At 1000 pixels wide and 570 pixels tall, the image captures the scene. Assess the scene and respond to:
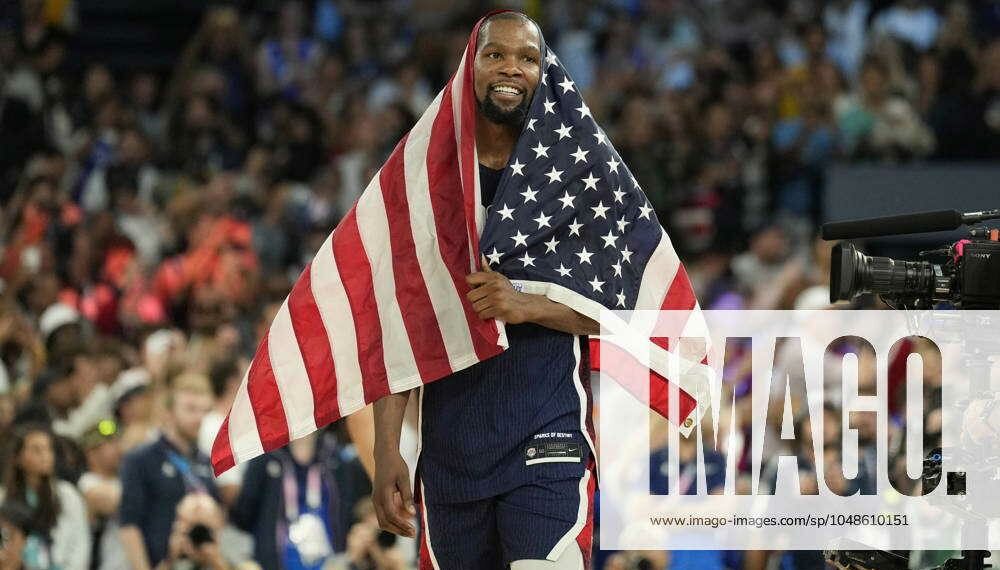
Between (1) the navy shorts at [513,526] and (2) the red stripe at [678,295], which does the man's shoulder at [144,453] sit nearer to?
(1) the navy shorts at [513,526]

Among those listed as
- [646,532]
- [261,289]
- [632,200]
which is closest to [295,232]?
[261,289]

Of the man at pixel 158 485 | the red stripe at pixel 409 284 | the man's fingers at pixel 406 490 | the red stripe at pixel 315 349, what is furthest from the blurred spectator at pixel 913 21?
the man's fingers at pixel 406 490

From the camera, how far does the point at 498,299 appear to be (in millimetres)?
4570

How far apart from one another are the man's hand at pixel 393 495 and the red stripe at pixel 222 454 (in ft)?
1.62

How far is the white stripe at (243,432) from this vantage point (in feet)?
16.3

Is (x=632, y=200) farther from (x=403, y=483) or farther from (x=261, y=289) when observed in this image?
(x=261, y=289)

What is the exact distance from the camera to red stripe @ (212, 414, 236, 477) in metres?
4.94

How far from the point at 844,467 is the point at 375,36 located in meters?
8.61

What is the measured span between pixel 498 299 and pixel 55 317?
20.2ft

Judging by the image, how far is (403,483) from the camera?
4.68 m

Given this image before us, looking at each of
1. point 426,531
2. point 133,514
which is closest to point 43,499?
point 133,514

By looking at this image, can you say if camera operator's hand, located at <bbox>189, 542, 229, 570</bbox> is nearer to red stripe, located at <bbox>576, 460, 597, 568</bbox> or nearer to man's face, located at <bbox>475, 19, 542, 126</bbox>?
red stripe, located at <bbox>576, 460, 597, 568</bbox>

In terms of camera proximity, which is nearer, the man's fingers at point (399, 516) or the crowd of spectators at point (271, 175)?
the man's fingers at point (399, 516)

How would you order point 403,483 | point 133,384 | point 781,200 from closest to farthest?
1. point 403,483
2. point 133,384
3. point 781,200
